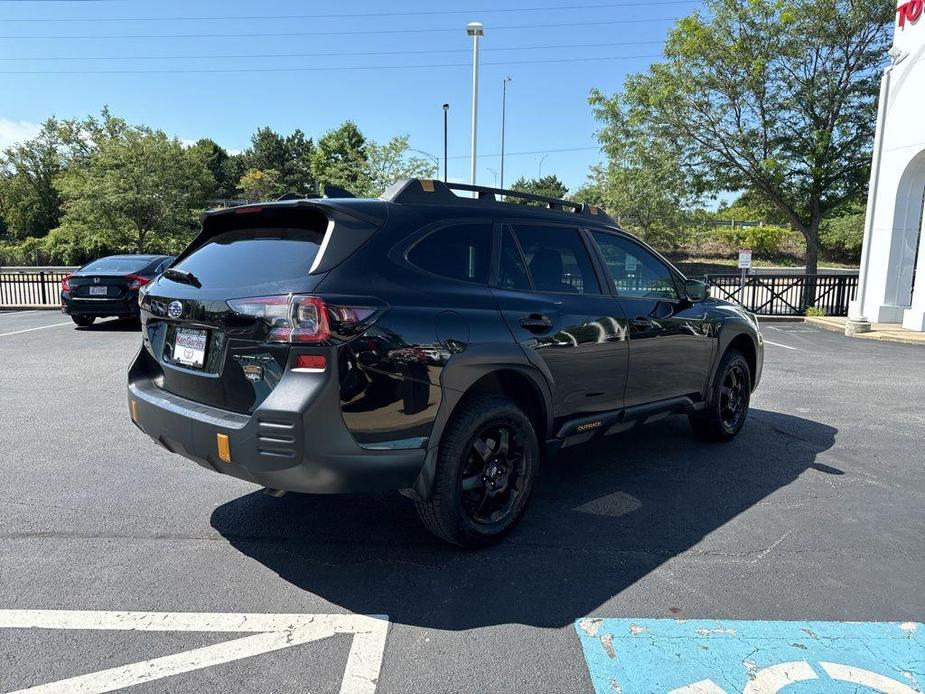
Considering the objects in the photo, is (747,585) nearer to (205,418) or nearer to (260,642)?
(260,642)

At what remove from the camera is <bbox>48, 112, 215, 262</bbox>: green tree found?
102 feet

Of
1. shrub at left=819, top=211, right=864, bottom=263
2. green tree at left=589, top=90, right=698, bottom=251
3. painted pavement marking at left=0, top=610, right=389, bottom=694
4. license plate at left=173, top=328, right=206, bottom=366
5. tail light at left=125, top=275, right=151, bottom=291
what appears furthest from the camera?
shrub at left=819, top=211, right=864, bottom=263

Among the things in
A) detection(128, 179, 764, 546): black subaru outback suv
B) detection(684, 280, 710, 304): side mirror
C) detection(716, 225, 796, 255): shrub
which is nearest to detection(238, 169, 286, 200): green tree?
detection(716, 225, 796, 255): shrub

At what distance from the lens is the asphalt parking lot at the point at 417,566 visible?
100.0 inches

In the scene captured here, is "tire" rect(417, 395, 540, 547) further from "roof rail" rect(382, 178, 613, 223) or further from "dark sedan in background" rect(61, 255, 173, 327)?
"dark sedan in background" rect(61, 255, 173, 327)

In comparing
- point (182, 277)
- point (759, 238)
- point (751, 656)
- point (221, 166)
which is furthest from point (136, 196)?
point (221, 166)

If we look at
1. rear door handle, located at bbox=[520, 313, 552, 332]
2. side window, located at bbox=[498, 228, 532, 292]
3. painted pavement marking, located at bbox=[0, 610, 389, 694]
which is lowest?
painted pavement marking, located at bbox=[0, 610, 389, 694]

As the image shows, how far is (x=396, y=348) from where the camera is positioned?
293 cm

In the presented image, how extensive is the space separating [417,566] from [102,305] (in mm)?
11547

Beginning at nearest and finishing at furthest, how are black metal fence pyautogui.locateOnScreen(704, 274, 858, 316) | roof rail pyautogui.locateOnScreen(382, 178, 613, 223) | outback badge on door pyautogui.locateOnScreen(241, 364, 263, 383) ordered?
1. outback badge on door pyautogui.locateOnScreen(241, 364, 263, 383)
2. roof rail pyautogui.locateOnScreen(382, 178, 613, 223)
3. black metal fence pyautogui.locateOnScreen(704, 274, 858, 316)

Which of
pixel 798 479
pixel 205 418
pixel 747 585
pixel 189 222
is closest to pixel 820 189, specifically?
pixel 798 479

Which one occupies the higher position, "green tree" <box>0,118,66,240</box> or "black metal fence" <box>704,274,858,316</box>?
"green tree" <box>0,118,66,240</box>

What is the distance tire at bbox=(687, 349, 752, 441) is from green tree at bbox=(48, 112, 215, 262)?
29.2 m

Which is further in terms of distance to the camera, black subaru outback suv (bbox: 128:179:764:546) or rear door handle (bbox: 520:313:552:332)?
rear door handle (bbox: 520:313:552:332)
